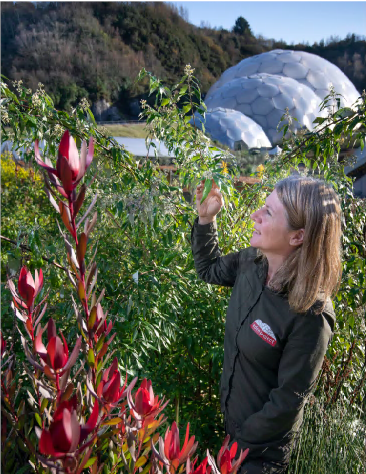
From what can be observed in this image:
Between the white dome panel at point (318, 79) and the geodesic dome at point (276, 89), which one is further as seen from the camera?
the white dome panel at point (318, 79)

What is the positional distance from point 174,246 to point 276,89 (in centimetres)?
2530

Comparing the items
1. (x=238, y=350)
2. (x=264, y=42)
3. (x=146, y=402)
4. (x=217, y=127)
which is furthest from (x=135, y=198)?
(x=264, y=42)

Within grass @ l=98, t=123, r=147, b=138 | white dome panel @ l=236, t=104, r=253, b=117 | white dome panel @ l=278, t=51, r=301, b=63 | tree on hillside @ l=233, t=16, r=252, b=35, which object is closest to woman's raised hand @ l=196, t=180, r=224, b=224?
white dome panel @ l=236, t=104, r=253, b=117

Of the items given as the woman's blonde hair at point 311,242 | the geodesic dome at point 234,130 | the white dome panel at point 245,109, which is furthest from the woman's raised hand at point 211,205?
the white dome panel at point 245,109

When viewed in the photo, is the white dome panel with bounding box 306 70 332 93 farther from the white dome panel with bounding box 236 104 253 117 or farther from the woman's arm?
the woman's arm

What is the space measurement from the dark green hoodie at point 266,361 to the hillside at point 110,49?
30.3 meters

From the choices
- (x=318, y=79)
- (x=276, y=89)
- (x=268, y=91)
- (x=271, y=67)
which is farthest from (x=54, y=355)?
(x=318, y=79)

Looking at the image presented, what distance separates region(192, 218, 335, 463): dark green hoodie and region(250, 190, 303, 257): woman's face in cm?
13

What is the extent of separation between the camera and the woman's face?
4.41ft

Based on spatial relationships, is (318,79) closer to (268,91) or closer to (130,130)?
(268,91)

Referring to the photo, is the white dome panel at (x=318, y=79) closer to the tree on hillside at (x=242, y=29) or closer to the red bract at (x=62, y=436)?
the tree on hillside at (x=242, y=29)

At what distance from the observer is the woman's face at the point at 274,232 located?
134 centimetres

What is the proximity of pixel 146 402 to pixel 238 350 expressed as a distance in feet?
2.59

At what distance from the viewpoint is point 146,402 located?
0.71 metres
